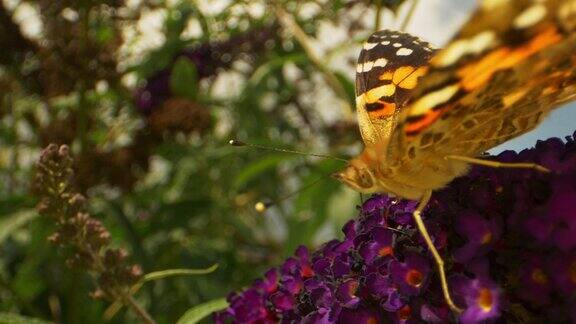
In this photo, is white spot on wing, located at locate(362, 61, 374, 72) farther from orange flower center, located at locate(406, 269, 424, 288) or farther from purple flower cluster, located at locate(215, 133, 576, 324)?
orange flower center, located at locate(406, 269, 424, 288)

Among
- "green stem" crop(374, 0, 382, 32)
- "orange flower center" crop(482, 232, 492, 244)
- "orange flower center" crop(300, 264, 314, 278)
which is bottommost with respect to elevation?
"orange flower center" crop(482, 232, 492, 244)

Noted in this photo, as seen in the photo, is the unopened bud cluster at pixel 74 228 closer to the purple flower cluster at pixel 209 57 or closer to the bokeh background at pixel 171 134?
the bokeh background at pixel 171 134

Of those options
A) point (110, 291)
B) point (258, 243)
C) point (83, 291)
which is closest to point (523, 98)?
point (110, 291)

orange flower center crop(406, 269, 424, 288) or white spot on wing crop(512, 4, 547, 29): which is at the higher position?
white spot on wing crop(512, 4, 547, 29)

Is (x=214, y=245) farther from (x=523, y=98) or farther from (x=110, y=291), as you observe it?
(x=523, y=98)

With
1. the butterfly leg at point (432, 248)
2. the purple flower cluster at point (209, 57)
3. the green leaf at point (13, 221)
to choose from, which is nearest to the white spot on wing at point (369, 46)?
the butterfly leg at point (432, 248)

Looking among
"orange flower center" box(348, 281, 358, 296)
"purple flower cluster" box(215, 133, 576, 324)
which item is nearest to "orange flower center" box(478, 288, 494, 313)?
"purple flower cluster" box(215, 133, 576, 324)

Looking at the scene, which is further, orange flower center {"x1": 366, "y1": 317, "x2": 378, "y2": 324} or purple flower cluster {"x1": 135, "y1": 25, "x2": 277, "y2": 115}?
purple flower cluster {"x1": 135, "y1": 25, "x2": 277, "y2": 115}

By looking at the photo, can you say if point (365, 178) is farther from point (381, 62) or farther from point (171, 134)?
point (171, 134)
